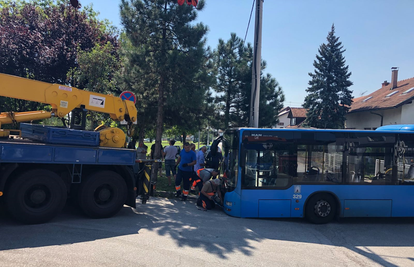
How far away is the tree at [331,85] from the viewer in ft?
78.0

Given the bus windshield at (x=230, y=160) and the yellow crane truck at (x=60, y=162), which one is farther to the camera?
the bus windshield at (x=230, y=160)

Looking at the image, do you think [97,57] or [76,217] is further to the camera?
[97,57]

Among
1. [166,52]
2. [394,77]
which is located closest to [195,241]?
[166,52]

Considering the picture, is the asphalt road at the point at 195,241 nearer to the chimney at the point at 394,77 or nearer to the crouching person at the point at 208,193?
the crouching person at the point at 208,193

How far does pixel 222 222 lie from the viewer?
7512 mm

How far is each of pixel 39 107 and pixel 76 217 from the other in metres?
12.1

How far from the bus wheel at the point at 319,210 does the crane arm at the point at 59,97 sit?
17.9 ft

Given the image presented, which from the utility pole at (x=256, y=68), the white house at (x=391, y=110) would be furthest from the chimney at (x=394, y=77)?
the utility pole at (x=256, y=68)

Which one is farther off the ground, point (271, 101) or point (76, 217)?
point (271, 101)

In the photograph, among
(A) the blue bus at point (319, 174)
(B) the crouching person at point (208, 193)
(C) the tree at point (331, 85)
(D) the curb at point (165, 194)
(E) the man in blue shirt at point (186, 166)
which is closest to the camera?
(A) the blue bus at point (319, 174)

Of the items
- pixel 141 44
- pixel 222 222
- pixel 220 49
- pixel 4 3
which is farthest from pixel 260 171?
pixel 4 3

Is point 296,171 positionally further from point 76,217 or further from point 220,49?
point 220,49

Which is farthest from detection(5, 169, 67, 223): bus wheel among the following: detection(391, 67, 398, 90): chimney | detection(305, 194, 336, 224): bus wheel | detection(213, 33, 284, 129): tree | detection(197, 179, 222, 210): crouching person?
detection(391, 67, 398, 90): chimney

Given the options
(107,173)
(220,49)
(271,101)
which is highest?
(220,49)
